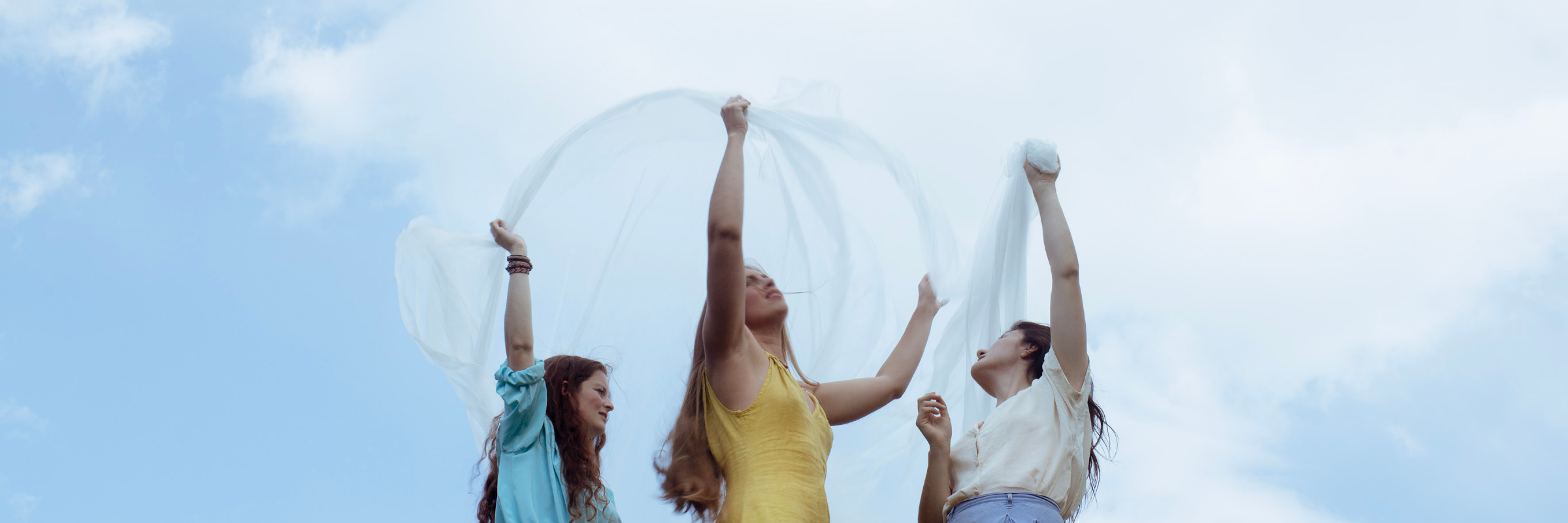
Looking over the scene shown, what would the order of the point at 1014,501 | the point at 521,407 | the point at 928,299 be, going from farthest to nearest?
the point at 928,299 → the point at 521,407 → the point at 1014,501

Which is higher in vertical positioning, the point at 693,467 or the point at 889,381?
the point at 889,381

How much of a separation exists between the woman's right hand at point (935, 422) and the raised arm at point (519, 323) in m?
1.38

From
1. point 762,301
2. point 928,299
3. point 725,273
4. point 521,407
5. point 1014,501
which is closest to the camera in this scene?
point 725,273

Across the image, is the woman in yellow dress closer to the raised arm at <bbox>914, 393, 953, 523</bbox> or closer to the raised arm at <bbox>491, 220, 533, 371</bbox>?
the raised arm at <bbox>914, 393, 953, 523</bbox>

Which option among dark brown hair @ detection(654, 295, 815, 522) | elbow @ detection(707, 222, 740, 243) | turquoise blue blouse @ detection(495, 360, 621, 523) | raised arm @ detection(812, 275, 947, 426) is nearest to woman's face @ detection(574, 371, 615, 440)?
turquoise blue blouse @ detection(495, 360, 621, 523)

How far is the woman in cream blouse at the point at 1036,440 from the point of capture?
3.73 metres

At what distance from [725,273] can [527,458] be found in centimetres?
102

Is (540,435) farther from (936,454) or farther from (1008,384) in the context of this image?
(1008,384)

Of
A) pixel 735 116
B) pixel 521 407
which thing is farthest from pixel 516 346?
pixel 735 116

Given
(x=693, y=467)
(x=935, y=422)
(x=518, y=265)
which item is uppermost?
(x=518, y=265)

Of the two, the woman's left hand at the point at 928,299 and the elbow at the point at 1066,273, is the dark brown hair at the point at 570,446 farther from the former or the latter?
the elbow at the point at 1066,273

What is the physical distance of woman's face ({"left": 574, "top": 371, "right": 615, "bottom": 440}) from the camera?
4.20m

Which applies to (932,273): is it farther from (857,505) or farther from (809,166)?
(857,505)

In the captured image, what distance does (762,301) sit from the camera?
165 inches
